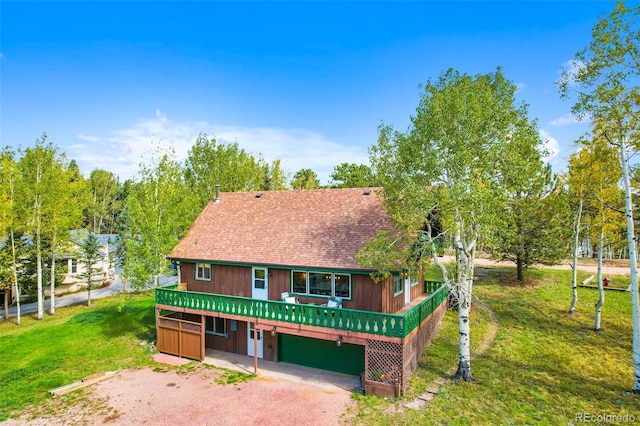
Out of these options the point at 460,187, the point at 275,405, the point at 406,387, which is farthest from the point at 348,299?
the point at 460,187

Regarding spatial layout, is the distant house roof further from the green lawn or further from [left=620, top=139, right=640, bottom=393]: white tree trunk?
[left=620, top=139, right=640, bottom=393]: white tree trunk

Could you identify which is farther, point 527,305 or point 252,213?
point 527,305

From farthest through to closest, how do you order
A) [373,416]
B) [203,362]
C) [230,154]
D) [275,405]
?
[230,154]
[203,362]
[275,405]
[373,416]

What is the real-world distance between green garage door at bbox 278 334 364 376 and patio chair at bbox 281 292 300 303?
1.90 meters

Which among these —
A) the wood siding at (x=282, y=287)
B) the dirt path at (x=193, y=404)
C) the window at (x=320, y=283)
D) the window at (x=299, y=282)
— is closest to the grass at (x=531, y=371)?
the dirt path at (x=193, y=404)

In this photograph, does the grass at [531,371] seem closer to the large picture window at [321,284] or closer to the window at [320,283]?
the large picture window at [321,284]

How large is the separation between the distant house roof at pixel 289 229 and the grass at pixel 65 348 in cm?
541

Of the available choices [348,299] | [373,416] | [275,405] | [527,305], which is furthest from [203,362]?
[527,305]

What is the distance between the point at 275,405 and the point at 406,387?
4.75 metres

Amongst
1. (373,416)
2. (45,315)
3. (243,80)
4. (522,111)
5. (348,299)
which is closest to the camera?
(373,416)

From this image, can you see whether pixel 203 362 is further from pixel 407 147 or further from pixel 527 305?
pixel 527 305

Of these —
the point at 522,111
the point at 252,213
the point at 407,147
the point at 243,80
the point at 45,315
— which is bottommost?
the point at 45,315

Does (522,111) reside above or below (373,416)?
above

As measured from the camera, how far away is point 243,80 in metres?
22.2
